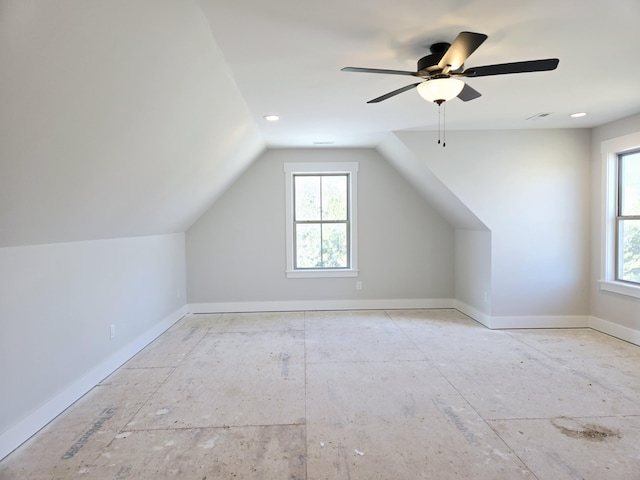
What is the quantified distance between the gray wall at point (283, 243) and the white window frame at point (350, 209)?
0.08 m

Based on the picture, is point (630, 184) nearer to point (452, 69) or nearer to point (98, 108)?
point (452, 69)

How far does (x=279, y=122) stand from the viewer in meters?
3.95

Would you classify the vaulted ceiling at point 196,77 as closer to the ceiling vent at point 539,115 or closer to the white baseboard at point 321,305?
the ceiling vent at point 539,115

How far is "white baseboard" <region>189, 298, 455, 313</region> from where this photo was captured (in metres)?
5.44

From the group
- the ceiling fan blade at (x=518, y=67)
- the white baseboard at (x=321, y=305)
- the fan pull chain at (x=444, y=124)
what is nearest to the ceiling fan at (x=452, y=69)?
the ceiling fan blade at (x=518, y=67)

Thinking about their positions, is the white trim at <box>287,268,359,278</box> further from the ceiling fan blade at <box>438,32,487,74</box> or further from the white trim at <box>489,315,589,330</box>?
the ceiling fan blade at <box>438,32,487,74</box>

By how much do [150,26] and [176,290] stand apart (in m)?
3.90

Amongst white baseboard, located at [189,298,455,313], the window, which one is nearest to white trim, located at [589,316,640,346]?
the window

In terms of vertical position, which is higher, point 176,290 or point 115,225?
point 115,225

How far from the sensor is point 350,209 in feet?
18.2

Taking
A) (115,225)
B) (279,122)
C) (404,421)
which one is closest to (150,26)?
(115,225)

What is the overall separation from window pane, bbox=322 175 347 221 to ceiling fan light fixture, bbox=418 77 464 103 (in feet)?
10.7

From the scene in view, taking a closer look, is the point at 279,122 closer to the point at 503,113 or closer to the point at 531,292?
the point at 503,113

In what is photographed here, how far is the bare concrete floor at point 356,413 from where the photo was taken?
2006mm
